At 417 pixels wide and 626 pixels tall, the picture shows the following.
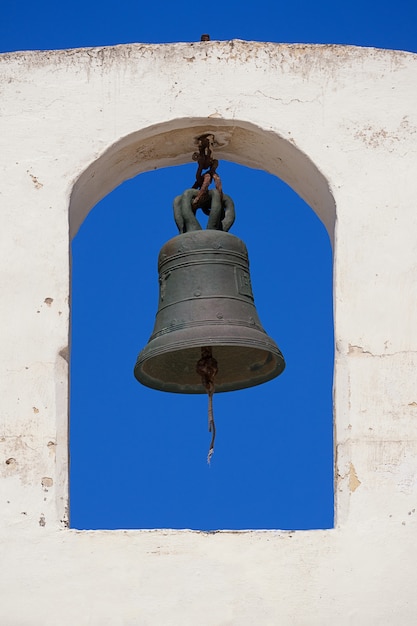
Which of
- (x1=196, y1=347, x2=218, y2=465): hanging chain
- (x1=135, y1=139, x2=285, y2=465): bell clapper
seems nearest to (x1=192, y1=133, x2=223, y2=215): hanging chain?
(x1=135, y1=139, x2=285, y2=465): bell clapper

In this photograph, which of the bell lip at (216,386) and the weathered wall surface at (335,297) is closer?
the weathered wall surface at (335,297)

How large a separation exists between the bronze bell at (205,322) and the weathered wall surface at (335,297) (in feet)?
1.13

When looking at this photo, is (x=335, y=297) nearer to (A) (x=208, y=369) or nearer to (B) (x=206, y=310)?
(B) (x=206, y=310)

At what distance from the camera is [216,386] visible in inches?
272

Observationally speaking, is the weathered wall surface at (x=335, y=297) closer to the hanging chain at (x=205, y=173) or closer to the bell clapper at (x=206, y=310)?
the hanging chain at (x=205, y=173)

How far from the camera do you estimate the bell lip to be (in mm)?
6484

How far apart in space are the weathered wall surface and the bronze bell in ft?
1.13

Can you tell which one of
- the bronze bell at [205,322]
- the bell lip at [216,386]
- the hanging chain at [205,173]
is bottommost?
the bell lip at [216,386]

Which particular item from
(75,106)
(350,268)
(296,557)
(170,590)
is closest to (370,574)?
(296,557)

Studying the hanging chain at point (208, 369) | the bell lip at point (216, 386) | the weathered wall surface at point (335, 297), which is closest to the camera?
the weathered wall surface at point (335, 297)

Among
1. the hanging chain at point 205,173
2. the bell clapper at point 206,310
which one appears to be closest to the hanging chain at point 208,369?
the bell clapper at point 206,310

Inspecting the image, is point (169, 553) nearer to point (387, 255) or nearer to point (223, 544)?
point (223, 544)

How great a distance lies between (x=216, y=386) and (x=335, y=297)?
659 mm

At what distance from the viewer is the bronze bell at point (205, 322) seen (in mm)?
6535
